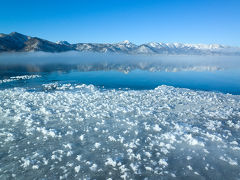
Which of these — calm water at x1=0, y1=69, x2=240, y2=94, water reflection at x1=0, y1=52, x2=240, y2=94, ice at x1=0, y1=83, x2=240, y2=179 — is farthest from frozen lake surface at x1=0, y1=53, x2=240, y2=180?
water reflection at x1=0, y1=52, x2=240, y2=94

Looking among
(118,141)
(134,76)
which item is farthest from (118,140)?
(134,76)

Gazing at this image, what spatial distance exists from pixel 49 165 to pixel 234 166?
7035mm

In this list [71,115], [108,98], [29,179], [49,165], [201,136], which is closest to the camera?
[29,179]

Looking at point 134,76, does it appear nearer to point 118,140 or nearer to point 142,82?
point 142,82

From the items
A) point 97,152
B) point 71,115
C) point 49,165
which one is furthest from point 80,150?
point 71,115

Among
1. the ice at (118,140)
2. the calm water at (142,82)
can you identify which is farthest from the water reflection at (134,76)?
the ice at (118,140)

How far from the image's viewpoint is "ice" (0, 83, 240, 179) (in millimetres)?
6535

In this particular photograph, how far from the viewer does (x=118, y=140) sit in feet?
28.8

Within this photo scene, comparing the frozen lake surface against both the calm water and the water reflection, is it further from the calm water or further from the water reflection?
the water reflection

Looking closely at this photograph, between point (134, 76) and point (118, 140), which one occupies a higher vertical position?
point (134, 76)

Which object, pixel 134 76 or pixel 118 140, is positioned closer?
pixel 118 140

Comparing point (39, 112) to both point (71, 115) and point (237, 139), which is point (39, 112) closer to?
point (71, 115)

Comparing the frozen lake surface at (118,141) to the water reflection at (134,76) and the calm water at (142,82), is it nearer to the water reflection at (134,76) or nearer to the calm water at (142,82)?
the calm water at (142,82)

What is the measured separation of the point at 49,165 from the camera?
6.77 metres
